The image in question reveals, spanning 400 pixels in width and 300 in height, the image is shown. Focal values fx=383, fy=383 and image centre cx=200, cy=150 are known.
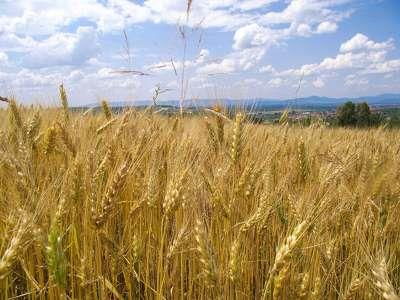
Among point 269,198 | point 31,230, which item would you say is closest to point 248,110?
point 269,198

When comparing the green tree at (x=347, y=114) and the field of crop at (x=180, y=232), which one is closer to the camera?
the field of crop at (x=180, y=232)

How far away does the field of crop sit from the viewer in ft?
3.46

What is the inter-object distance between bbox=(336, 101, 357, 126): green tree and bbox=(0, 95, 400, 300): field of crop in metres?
28.9

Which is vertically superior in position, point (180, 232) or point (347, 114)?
point (180, 232)

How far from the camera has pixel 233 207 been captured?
151cm

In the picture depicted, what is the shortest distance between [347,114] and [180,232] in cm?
3071

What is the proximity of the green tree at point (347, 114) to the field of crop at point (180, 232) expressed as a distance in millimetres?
28891

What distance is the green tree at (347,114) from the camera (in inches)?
1148

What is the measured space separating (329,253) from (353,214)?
0.39 meters

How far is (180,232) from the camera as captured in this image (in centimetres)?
118

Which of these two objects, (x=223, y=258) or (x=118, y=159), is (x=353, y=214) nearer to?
(x=223, y=258)

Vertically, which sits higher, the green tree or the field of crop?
the field of crop

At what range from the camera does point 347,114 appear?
96.9ft

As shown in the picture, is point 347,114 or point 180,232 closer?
point 180,232
